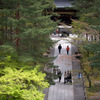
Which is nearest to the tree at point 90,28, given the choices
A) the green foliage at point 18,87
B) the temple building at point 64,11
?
the green foliage at point 18,87

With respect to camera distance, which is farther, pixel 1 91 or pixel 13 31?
pixel 13 31

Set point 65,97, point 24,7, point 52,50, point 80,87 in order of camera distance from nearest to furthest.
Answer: point 24,7, point 65,97, point 80,87, point 52,50

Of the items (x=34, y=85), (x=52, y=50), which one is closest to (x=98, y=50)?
(x=34, y=85)

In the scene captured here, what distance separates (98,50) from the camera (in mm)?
14352

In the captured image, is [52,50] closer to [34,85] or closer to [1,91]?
[34,85]

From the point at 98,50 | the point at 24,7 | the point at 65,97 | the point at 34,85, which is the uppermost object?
the point at 24,7

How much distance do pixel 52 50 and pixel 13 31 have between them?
12.4 meters

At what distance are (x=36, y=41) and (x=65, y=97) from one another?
18.2ft

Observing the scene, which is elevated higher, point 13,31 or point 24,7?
point 24,7

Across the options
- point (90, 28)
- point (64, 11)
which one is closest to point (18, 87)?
point (90, 28)

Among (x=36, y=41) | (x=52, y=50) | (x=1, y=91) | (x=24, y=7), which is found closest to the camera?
(x=1, y=91)

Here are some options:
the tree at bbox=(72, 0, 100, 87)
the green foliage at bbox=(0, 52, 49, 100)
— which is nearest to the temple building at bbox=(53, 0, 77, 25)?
the tree at bbox=(72, 0, 100, 87)

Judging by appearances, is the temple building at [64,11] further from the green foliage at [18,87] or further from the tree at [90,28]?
the green foliage at [18,87]

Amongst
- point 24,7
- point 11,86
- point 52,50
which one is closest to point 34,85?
point 11,86
